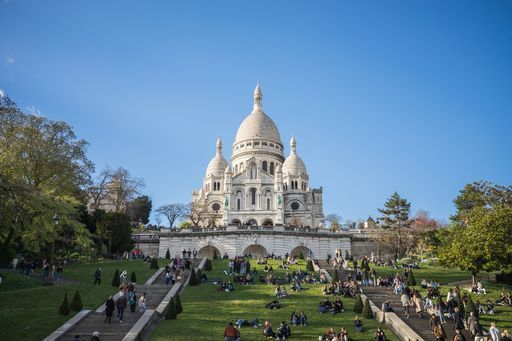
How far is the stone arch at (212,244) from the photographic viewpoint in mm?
55156

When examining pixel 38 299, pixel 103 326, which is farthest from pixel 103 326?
pixel 38 299

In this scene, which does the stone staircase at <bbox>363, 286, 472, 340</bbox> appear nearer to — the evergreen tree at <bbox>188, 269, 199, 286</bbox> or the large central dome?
the evergreen tree at <bbox>188, 269, 199, 286</bbox>

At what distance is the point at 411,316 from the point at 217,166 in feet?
243

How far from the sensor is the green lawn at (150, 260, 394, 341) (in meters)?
22.3

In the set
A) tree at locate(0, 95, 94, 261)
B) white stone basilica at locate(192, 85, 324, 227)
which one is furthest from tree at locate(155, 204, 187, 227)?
tree at locate(0, 95, 94, 261)

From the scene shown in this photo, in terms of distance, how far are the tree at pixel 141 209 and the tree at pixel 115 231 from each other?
28.9m

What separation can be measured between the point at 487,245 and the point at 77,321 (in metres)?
25.0

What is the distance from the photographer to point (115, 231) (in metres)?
49.8

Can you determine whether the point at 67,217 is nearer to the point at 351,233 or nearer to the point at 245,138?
the point at 351,233

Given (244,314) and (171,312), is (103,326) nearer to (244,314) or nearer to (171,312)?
(171,312)

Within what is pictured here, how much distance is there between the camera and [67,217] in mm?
34062

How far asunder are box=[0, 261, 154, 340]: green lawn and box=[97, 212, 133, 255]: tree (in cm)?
1120

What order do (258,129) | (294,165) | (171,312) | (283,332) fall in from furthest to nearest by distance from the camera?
(258,129), (294,165), (171,312), (283,332)

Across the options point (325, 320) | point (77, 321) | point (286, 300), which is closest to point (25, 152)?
point (77, 321)
